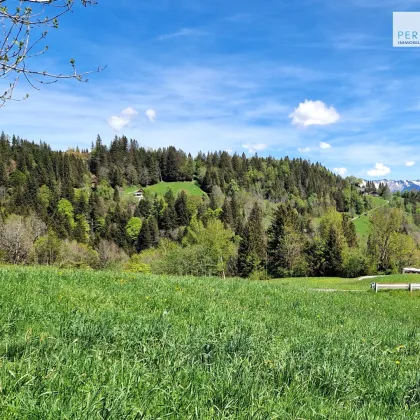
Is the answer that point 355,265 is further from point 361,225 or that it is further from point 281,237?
point 361,225

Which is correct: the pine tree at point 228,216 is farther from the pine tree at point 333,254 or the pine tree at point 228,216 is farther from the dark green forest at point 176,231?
the pine tree at point 333,254

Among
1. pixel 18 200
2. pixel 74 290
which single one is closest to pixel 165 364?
pixel 74 290

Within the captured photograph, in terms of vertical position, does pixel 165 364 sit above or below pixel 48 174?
below

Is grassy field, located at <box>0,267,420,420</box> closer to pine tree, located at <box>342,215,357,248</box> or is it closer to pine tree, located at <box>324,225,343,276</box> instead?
pine tree, located at <box>324,225,343,276</box>

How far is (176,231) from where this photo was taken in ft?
469

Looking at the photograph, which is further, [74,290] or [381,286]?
[381,286]

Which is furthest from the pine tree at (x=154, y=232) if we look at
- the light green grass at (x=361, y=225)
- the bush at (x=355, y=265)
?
the light green grass at (x=361, y=225)

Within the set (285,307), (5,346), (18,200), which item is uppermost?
(18,200)

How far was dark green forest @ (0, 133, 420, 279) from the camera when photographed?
76.4m

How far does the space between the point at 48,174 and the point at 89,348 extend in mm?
180509

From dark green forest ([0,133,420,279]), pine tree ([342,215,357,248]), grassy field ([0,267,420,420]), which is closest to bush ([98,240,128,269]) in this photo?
dark green forest ([0,133,420,279])

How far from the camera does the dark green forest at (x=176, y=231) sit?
7638 cm

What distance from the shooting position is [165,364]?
3932mm

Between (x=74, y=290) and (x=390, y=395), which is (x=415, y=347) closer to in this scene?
(x=390, y=395)
